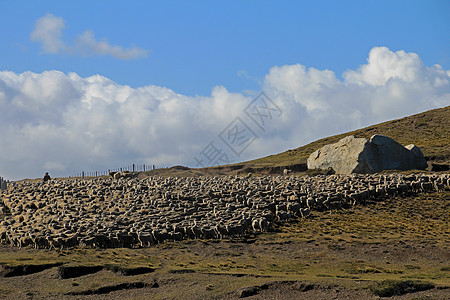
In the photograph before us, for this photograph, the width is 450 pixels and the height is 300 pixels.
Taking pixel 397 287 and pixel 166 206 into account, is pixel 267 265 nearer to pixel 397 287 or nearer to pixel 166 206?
pixel 397 287

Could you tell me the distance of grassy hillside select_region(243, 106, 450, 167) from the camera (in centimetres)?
11456

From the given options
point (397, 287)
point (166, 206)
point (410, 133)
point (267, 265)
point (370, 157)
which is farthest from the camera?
point (410, 133)

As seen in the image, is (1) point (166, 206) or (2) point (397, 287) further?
(1) point (166, 206)

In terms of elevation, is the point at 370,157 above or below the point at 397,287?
above

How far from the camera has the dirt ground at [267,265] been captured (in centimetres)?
3312

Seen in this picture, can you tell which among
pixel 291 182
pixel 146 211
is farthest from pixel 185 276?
pixel 291 182

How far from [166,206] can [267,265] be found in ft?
62.3

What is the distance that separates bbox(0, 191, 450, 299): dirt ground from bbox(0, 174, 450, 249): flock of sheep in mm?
1503

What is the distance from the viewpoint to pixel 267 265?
40.6m

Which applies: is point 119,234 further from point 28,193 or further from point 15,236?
point 28,193

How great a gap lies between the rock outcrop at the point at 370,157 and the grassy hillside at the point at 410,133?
17.2 m

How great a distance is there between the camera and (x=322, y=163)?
289 ft

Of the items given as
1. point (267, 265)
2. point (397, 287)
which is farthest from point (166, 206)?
point (397, 287)

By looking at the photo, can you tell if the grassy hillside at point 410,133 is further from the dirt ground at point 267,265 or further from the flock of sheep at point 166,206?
the dirt ground at point 267,265
